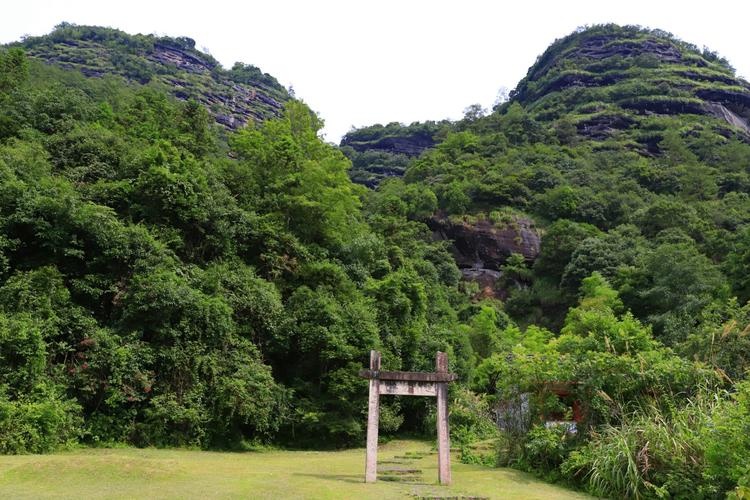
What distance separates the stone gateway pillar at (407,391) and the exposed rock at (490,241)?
37397 mm

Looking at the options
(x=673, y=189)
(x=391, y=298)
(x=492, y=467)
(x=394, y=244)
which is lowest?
(x=492, y=467)

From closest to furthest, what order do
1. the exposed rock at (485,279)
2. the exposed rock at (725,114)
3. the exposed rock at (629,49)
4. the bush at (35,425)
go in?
the bush at (35,425) → the exposed rock at (485,279) → the exposed rock at (725,114) → the exposed rock at (629,49)

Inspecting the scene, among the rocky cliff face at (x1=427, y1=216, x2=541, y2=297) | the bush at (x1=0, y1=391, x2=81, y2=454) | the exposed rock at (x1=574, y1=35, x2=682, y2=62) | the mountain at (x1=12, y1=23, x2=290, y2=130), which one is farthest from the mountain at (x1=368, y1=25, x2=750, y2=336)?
the mountain at (x1=12, y1=23, x2=290, y2=130)

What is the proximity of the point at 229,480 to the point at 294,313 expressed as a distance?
34.6ft

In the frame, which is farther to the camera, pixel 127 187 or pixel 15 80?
pixel 15 80

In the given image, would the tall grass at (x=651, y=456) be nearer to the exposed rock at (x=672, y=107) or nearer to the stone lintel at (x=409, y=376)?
the stone lintel at (x=409, y=376)

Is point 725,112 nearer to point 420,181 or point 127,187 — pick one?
point 420,181

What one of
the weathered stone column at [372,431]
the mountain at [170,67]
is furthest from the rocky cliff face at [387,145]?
the weathered stone column at [372,431]

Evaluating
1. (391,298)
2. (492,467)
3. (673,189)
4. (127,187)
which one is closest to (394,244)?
(391,298)

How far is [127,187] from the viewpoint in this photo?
19.1 metres

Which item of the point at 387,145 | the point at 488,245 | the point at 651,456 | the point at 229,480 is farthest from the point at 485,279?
the point at 387,145

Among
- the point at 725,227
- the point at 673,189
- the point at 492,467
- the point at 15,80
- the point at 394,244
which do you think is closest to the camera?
the point at 492,467

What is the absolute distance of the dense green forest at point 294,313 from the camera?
11.9 metres

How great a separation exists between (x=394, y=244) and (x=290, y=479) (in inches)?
875
